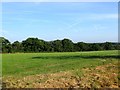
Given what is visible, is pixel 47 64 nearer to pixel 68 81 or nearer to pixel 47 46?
pixel 68 81

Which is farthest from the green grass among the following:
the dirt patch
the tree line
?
the tree line

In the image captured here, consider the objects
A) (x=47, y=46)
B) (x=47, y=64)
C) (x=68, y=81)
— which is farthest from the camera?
(x=47, y=46)

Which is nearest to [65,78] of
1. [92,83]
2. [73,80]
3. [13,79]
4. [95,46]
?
[73,80]

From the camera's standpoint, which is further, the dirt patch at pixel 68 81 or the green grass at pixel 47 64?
the green grass at pixel 47 64

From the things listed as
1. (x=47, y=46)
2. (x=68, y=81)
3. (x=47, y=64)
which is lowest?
(x=68, y=81)

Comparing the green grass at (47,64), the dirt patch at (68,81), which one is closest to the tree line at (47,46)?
the green grass at (47,64)

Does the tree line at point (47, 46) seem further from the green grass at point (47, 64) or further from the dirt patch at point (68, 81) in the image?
the dirt patch at point (68, 81)

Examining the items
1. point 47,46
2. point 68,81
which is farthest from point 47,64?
Answer: point 47,46

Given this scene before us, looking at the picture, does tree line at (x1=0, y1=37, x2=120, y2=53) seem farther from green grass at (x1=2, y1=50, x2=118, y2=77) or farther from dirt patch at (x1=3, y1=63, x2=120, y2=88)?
dirt patch at (x1=3, y1=63, x2=120, y2=88)

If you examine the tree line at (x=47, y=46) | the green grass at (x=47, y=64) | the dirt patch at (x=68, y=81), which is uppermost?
the tree line at (x=47, y=46)

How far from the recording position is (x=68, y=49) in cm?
4862

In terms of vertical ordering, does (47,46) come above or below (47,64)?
above

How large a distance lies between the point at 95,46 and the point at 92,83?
118ft

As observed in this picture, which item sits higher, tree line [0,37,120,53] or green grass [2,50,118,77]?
tree line [0,37,120,53]
